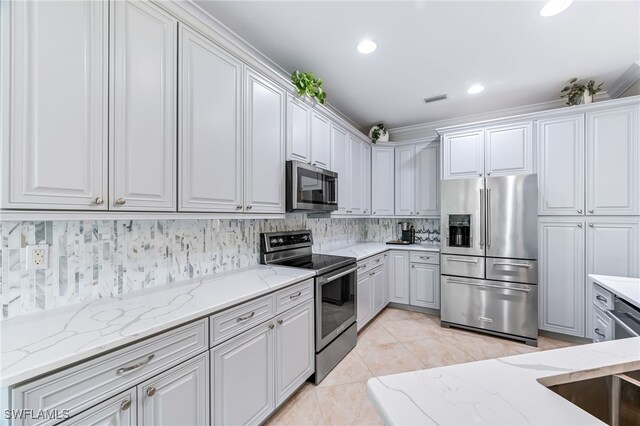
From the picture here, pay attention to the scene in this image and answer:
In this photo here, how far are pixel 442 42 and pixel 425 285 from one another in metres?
2.83

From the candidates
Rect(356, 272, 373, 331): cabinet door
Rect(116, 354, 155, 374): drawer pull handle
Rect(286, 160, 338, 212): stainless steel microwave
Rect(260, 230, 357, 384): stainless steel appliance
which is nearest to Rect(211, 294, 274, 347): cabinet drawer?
Rect(116, 354, 155, 374): drawer pull handle

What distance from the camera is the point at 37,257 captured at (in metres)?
1.20

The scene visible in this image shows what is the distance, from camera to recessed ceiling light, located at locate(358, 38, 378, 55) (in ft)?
7.02

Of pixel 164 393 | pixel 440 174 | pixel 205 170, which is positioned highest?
pixel 440 174

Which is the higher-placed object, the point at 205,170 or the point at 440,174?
the point at 440,174

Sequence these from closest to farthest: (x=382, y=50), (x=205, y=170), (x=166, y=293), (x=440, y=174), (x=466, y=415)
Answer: (x=466, y=415)
(x=166, y=293)
(x=205, y=170)
(x=382, y=50)
(x=440, y=174)

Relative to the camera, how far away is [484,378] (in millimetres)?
758

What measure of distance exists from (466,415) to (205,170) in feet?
5.37

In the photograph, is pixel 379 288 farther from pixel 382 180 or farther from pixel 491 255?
pixel 382 180

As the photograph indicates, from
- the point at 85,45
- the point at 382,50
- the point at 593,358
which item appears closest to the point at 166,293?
the point at 85,45

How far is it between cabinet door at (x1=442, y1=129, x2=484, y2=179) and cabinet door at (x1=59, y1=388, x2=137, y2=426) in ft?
11.7

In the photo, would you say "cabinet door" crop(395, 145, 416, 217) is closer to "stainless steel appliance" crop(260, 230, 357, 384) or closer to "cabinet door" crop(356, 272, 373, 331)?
"cabinet door" crop(356, 272, 373, 331)

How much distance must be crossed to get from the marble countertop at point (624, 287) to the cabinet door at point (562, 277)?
104 centimetres

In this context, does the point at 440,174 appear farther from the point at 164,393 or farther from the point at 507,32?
the point at 164,393
